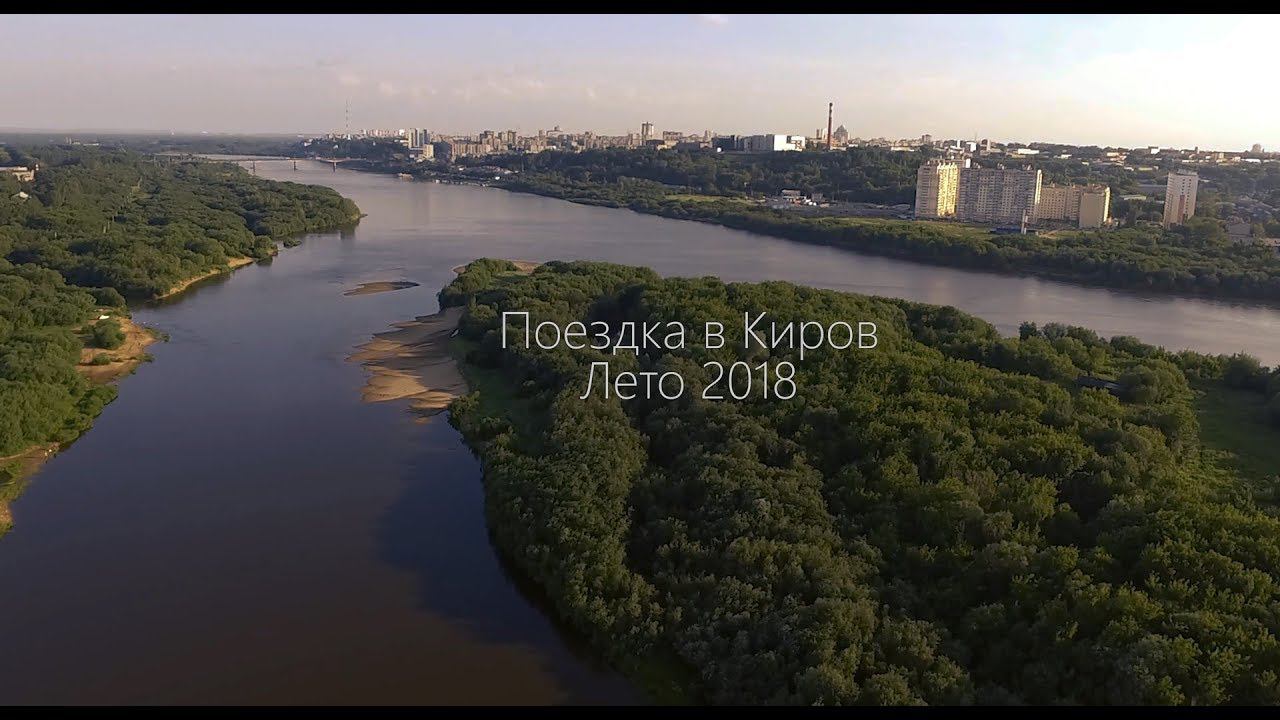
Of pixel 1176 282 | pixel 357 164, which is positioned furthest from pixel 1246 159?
pixel 357 164

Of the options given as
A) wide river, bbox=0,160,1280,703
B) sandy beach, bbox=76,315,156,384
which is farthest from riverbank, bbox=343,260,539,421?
sandy beach, bbox=76,315,156,384

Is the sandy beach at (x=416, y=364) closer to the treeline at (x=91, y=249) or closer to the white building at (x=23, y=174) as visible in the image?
the treeline at (x=91, y=249)

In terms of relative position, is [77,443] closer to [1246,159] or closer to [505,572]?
[505,572]

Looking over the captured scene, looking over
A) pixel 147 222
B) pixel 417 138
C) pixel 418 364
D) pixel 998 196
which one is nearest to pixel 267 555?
pixel 418 364

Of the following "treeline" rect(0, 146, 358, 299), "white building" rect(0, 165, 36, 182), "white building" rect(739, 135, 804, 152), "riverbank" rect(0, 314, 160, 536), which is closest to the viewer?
"riverbank" rect(0, 314, 160, 536)

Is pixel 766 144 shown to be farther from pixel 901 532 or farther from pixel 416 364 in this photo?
pixel 901 532

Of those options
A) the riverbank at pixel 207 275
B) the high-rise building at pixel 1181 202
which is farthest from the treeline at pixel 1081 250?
the riverbank at pixel 207 275

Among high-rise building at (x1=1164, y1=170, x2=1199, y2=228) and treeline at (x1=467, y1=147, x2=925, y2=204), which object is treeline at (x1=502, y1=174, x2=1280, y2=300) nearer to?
high-rise building at (x1=1164, y1=170, x2=1199, y2=228)
